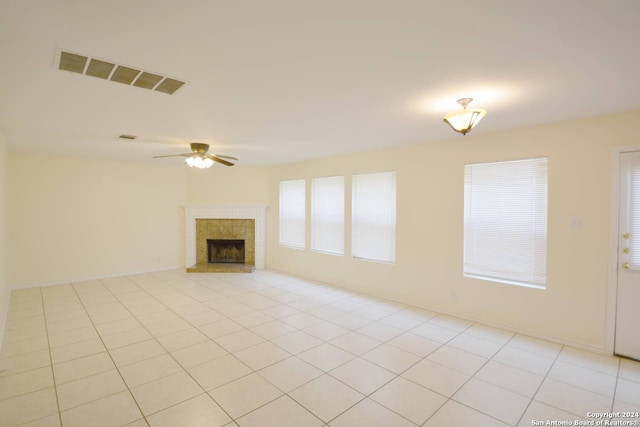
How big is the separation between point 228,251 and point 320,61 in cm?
622

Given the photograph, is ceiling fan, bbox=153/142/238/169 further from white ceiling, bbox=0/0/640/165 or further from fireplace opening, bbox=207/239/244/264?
fireplace opening, bbox=207/239/244/264

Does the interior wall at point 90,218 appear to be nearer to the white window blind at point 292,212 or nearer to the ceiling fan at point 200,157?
the white window blind at point 292,212

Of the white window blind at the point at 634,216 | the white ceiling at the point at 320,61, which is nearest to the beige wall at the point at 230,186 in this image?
the white ceiling at the point at 320,61

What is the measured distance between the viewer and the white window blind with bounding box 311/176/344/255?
19.0ft

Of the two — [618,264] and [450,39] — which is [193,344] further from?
[618,264]

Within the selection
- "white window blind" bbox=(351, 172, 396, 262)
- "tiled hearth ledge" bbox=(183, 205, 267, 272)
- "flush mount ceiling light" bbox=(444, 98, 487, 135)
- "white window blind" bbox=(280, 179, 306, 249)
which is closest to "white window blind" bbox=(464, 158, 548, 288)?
"white window blind" bbox=(351, 172, 396, 262)

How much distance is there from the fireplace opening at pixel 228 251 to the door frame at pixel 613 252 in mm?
6458

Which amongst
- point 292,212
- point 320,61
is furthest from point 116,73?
point 292,212

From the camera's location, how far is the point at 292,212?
679 cm

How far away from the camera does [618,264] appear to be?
3.07 metres

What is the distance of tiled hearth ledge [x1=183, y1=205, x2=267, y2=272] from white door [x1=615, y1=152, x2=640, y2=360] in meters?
5.99

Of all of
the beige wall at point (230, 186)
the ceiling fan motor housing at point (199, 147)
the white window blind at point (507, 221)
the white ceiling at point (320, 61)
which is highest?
the white ceiling at point (320, 61)

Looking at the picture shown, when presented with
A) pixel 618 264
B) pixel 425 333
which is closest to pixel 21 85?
pixel 425 333

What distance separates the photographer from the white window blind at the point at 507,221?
3527mm
